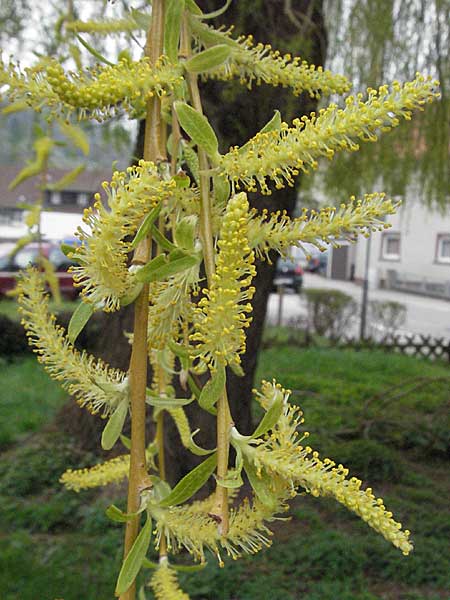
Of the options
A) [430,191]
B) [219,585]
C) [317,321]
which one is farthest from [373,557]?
[317,321]

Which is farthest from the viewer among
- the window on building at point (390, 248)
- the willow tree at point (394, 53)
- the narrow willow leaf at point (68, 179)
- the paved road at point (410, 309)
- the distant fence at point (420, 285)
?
the window on building at point (390, 248)

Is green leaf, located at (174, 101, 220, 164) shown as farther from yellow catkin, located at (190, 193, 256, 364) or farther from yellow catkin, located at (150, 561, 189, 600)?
yellow catkin, located at (150, 561, 189, 600)

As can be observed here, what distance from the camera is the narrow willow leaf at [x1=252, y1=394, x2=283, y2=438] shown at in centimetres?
38

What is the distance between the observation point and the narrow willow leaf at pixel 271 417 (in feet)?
1.24

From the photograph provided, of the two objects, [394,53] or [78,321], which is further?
[394,53]

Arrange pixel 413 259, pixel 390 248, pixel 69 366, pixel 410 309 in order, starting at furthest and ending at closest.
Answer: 1. pixel 390 248
2. pixel 413 259
3. pixel 410 309
4. pixel 69 366

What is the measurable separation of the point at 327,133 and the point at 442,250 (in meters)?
11.7

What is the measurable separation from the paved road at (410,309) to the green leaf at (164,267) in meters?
6.87

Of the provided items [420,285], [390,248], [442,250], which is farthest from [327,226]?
[390,248]

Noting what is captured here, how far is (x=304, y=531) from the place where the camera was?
1.96m

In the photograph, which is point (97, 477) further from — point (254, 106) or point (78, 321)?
point (254, 106)

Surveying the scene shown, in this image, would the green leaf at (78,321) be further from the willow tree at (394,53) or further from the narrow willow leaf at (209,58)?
the willow tree at (394,53)

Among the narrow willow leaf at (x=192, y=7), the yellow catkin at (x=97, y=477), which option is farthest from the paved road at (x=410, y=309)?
the narrow willow leaf at (x=192, y=7)

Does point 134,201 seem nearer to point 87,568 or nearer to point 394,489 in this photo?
point 87,568
